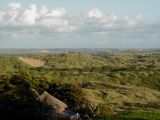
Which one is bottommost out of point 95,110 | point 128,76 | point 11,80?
Result: point 128,76

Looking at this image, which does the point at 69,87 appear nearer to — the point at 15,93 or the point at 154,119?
the point at 15,93

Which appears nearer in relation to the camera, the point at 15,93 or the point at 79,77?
the point at 15,93

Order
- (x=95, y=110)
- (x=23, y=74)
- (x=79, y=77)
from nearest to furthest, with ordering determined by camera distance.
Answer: (x=95, y=110), (x=23, y=74), (x=79, y=77)

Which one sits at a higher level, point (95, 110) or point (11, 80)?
point (11, 80)

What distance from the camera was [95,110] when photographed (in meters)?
31.5

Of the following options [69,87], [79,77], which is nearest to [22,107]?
[69,87]

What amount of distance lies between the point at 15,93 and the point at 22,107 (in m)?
1.38

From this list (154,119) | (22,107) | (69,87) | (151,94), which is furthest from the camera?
(151,94)

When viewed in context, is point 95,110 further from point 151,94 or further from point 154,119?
point 151,94

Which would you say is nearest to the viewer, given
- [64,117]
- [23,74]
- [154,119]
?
[154,119]

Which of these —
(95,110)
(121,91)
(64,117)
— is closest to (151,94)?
(121,91)

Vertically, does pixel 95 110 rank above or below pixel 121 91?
above

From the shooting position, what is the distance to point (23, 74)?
41.1m

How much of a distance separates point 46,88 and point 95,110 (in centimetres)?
1010
